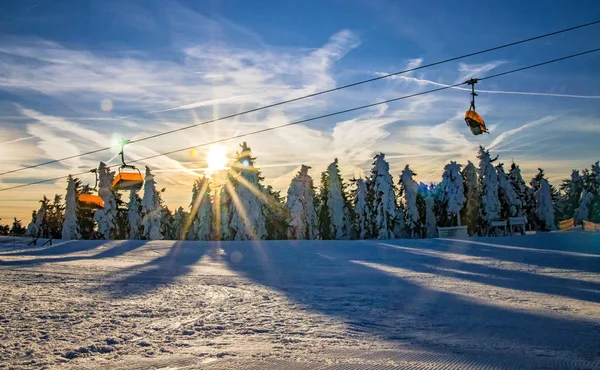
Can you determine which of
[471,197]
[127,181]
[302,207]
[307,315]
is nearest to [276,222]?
[302,207]

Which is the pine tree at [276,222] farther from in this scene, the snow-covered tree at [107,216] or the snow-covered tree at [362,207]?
the snow-covered tree at [107,216]

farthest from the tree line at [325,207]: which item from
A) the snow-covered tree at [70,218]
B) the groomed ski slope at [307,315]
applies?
the groomed ski slope at [307,315]

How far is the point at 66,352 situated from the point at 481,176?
47.6 metres

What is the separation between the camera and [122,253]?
21.1 meters

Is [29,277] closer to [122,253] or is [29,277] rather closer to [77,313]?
[77,313]

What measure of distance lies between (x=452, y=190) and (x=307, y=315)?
43.3m

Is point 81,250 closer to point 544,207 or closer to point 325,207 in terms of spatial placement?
point 325,207

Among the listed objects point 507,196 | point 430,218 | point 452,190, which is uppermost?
point 452,190

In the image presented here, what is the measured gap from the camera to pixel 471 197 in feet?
166

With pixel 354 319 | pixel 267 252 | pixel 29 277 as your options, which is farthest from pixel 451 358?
pixel 267 252

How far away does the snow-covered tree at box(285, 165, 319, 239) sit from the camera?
5219 centimetres

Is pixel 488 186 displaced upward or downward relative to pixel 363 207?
upward

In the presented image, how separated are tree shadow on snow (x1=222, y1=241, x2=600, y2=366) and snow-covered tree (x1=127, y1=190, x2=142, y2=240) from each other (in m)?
42.0

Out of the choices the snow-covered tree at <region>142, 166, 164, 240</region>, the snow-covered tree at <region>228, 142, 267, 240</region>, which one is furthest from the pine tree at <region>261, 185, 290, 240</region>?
the snow-covered tree at <region>142, 166, 164, 240</region>
